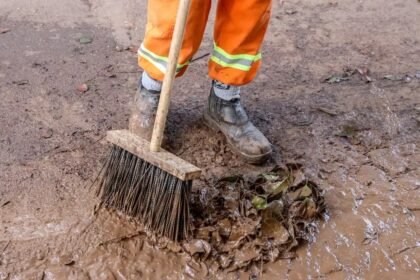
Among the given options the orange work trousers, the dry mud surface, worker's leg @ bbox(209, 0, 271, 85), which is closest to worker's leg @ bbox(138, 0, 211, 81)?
the orange work trousers

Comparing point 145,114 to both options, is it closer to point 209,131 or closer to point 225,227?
point 209,131

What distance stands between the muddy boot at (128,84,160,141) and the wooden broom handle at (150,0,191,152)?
0.34m

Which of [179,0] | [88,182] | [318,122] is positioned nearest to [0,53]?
[88,182]

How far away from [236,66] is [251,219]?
64cm

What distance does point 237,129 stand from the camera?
2.36m

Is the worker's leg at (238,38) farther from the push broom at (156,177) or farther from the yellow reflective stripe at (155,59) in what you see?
the push broom at (156,177)

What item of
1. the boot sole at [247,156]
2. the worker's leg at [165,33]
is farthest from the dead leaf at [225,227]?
the worker's leg at [165,33]

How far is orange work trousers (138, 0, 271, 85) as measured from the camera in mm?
2020

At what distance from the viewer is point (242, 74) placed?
2.21m

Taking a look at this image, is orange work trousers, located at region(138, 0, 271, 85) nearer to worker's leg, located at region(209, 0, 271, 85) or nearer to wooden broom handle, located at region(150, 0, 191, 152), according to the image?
worker's leg, located at region(209, 0, 271, 85)

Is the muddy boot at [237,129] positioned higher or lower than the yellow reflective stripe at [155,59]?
lower

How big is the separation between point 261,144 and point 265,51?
4.03ft

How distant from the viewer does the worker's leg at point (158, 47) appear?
200 centimetres

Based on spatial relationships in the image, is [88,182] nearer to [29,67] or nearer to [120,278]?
[120,278]
